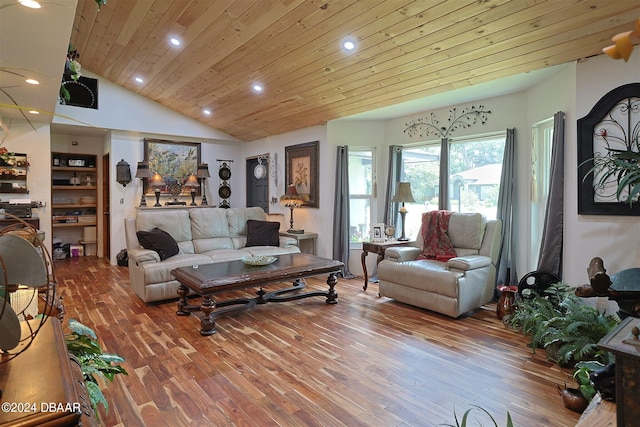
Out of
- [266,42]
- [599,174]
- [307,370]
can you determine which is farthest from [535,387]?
[266,42]

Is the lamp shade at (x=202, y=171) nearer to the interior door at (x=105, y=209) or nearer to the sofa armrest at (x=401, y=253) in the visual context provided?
the interior door at (x=105, y=209)

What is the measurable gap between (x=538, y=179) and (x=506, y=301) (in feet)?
4.62

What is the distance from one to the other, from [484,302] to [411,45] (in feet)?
9.08

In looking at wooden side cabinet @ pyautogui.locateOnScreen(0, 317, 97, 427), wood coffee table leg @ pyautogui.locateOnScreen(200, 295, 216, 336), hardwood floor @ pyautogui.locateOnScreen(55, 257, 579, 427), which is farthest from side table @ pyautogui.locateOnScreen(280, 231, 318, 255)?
wooden side cabinet @ pyautogui.locateOnScreen(0, 317, 97, 427)

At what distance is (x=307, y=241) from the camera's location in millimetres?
5992

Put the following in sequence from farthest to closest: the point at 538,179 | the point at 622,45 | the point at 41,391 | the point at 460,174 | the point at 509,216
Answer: the point at 460,174, the point at 509,216, the point at 538,179, the point at 41,391, the point at 622,45

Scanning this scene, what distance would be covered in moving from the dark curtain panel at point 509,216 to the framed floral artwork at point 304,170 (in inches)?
107

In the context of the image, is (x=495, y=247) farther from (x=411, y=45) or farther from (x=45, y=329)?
(x=45, y=329)

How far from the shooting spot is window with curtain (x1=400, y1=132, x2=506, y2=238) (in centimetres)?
438

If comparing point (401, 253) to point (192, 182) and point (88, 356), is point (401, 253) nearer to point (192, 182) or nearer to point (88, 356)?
point (88, 356)

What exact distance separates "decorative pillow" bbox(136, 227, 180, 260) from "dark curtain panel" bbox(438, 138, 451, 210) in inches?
140

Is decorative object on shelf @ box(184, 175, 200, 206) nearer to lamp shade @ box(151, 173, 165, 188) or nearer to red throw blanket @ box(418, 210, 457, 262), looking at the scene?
lamp shade @ box(151, 173, 165, 188)

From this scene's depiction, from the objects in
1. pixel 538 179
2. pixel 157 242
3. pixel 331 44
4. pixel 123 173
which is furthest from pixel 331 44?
pixel 123 173

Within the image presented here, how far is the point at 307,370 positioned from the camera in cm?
255
